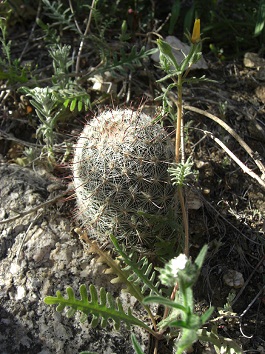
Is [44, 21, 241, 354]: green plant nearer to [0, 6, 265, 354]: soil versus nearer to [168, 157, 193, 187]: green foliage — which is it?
[168, 157, 193, 187]: green foliage

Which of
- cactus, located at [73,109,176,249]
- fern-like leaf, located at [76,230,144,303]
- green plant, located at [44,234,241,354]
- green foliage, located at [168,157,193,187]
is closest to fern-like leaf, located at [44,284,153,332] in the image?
green plant, located at [44,234,241,354]

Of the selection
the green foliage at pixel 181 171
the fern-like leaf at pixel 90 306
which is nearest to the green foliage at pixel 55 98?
the green foliage at pixel 181 171

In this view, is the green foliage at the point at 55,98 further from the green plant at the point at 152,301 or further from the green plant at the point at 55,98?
the green plant at the point at 152,301

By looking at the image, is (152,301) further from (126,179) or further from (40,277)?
(40,277)

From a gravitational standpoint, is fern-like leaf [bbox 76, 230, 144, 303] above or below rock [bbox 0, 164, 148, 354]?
above

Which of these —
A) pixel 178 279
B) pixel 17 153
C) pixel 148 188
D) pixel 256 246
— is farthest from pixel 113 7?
pixel 178 279

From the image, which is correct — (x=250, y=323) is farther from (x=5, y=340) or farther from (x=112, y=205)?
(x=5, y=340)

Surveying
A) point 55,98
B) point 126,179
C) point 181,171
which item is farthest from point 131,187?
point 55,98
